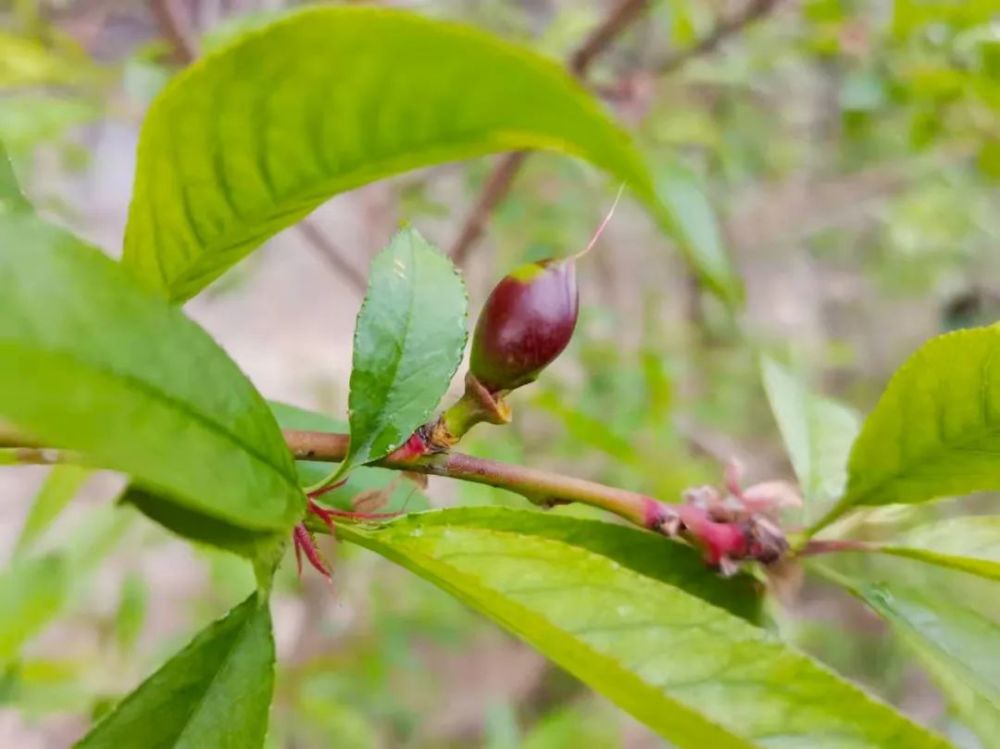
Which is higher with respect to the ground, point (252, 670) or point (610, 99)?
point (610, 99)

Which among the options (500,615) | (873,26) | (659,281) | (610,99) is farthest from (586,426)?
(659,281)

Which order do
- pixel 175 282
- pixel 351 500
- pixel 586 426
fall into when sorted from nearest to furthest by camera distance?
pixel 175 282, pixel 351 500, pixel 586 426

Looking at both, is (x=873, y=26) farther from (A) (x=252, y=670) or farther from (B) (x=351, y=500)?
(A) (x=252, y=670)

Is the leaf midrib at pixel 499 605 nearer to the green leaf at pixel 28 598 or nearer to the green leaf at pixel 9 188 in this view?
the green leaf at pixel 9 188

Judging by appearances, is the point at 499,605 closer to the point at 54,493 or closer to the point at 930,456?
the point at 930,456

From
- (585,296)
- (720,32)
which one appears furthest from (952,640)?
(585,296)

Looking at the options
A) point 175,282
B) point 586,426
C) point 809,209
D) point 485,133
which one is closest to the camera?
point 485,133
